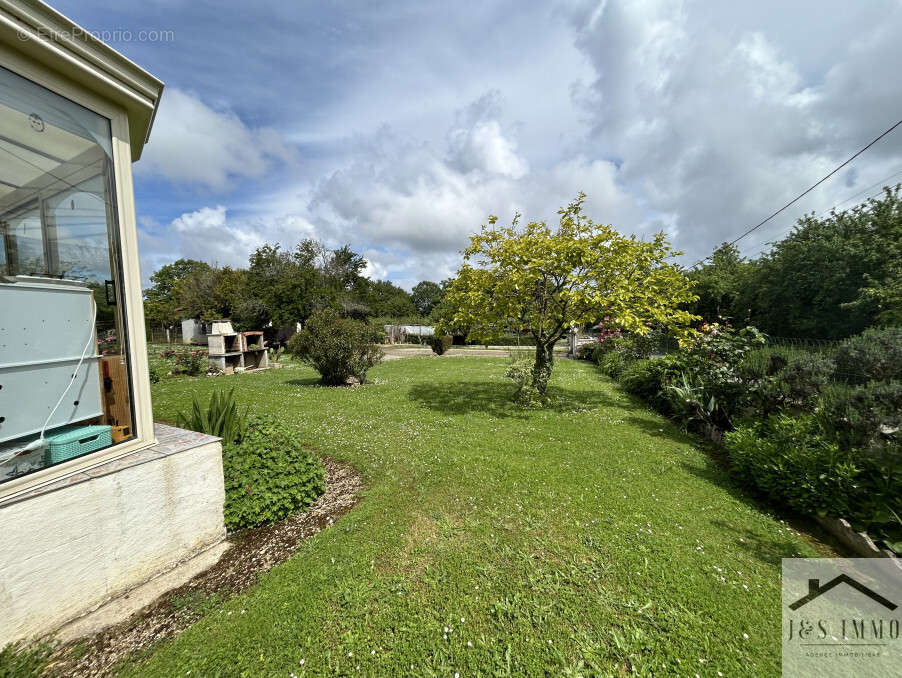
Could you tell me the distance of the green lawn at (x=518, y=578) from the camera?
1.95m

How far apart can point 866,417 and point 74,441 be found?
7.47 meters

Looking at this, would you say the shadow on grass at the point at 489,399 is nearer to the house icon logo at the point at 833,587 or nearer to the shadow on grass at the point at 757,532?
the shadow on grass at the point at 757,532

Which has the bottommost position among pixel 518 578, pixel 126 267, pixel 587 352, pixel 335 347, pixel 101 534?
pixel 518 578

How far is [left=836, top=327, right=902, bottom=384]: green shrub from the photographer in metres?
4.12

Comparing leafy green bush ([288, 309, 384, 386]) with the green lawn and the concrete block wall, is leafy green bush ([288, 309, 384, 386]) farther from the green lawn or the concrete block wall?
the concrete block wall

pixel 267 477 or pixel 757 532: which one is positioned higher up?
pixel 267 477

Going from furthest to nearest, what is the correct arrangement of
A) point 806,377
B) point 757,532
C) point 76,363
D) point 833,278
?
point 833,278, point 806,377, point 757,532, point 76,363

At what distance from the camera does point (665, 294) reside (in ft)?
22.8

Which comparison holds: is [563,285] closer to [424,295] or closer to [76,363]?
[76,363]

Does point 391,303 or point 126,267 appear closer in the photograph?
point 126,267

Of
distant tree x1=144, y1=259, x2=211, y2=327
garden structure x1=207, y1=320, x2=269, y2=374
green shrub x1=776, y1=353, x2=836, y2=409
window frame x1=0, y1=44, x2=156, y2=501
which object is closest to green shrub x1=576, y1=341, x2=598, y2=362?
green shrub x1=776, y1=353, x2=836, y2=409

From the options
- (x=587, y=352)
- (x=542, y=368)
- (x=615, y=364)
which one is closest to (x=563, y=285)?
(x=542, y=368)

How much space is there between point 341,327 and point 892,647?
34.2ft

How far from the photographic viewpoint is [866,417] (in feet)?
11.3
